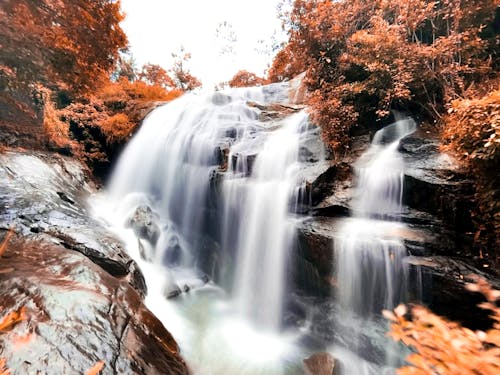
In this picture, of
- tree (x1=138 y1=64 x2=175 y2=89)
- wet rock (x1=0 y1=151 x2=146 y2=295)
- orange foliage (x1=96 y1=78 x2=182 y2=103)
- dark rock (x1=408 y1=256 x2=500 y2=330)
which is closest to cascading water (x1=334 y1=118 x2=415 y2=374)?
dark rock (x1=408 y1=256 x2=500 y2=330)

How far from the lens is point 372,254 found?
400cm

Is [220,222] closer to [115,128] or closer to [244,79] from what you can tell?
[115,128]

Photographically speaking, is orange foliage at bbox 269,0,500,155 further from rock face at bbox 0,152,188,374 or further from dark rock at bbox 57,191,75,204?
dark rock at bbox 57,191,75,204

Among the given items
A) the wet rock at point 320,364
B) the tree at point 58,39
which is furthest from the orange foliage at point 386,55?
the tree at point 58,39

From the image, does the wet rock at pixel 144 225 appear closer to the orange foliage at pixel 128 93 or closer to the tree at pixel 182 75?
the orange foliage at pixel 128 93

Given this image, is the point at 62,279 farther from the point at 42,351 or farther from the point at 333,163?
the point at 333,163

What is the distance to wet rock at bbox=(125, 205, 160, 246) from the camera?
6870 mm

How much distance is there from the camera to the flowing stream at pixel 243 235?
4.07 m

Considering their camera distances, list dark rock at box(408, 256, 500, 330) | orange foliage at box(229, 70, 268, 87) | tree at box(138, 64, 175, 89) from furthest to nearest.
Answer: tree at box(138, 64, 175, 89) < orange foliage at box(229, 70, 268, 87) < dark rock at box(408, 256, 500, 330)

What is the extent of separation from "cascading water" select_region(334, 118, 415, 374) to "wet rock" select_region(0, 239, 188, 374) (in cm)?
273

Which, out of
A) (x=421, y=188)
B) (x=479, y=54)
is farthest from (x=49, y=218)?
(x=479, y=54)

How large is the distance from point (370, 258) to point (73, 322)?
3.99 metres

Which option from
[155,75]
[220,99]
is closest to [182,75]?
[155,75]

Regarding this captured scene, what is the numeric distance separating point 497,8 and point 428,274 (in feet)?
21.0
